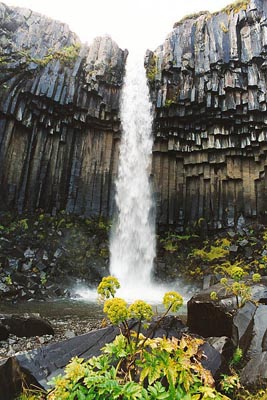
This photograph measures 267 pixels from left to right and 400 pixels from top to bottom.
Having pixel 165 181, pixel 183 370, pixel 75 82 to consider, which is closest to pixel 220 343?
pixel 183 370

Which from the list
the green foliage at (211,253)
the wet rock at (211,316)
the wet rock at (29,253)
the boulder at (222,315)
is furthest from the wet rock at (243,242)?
the wet rock at (211,316)

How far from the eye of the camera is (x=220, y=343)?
489 cm

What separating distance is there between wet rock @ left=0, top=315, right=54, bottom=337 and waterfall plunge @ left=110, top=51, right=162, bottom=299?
12010 mm

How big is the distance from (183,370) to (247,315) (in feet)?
10.5

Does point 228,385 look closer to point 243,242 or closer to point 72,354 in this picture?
point 72,354

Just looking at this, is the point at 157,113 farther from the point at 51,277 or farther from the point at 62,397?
the point at 62,397

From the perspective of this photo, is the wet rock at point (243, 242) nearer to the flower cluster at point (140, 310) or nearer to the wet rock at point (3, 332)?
the wet rock at point (3, 332)

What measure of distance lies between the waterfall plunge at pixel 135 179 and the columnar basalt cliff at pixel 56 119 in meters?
0.62

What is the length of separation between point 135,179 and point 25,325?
582 inches

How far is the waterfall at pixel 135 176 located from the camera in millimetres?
19844

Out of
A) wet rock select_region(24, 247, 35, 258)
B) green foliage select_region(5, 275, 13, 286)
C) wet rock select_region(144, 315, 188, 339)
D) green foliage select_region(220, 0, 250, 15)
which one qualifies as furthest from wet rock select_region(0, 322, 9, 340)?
green foliage select_region(220, 0, 250, 15)

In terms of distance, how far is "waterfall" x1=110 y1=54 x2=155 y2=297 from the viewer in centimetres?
1984

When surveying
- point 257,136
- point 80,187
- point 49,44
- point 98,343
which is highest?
point 49,44

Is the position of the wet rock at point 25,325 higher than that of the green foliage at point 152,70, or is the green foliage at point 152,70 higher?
the green foliage at point 152,70
